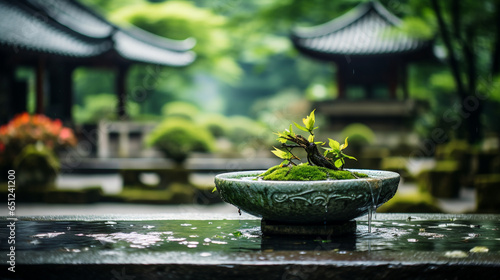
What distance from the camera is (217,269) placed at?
77.1 inches

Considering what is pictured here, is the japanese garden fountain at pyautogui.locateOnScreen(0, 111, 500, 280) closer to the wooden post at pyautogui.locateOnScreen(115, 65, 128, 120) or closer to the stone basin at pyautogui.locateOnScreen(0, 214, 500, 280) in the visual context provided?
the stone basin at pyautogui.locateOnScreen(0, 214, 500, 280)

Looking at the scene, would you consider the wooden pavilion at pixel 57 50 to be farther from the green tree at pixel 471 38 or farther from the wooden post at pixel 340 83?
the green tree at pixel 471 38

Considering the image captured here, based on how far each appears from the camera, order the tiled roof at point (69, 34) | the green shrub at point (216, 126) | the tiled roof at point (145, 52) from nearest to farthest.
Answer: the tiled roof at point (69, 34) < the tiled roof at point (145, 52) < the green shrub at point (216, 126)

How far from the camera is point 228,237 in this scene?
2.54 m

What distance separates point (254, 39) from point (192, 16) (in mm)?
5561

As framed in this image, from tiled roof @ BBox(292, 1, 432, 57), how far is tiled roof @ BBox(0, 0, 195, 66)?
529cm

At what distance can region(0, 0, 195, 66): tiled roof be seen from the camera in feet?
46.3

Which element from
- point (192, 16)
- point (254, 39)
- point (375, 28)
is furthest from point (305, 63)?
point (375, 28)

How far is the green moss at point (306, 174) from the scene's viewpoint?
2.44 metres

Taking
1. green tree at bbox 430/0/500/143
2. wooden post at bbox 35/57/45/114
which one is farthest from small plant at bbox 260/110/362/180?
wooden post at bbox 35/57/45/114

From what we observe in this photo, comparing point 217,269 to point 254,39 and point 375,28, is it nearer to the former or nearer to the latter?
point 375,28

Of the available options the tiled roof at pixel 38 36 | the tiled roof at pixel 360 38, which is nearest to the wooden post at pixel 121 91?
the tiled roof at pixel 38 36

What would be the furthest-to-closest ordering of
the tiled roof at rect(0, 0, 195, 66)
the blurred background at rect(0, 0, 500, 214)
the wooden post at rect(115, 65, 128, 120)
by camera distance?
the wooden post at rect(115, 65, 128, 120), the tiled roof at rect(0, 0, 195, 66), the blurred background at rect(0, 0, 500, 214)

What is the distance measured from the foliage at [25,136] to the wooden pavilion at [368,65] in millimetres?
9893
